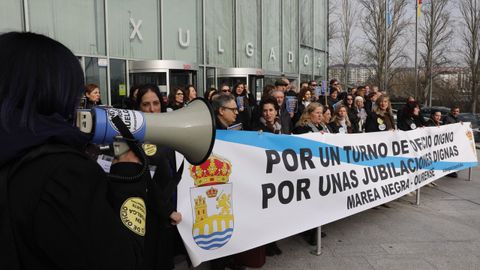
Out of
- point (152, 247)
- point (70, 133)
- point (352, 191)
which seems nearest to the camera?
point (70, 133)

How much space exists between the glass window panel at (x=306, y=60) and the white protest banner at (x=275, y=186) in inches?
607

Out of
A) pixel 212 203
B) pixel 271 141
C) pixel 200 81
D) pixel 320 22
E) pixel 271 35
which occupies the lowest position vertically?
pixel 212 203

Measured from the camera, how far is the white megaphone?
45.8 inches

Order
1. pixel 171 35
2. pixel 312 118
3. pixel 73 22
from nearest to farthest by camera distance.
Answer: pixel 312 118, pixel 73 22, pixel 171 35

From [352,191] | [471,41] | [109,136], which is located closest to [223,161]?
[352,191]

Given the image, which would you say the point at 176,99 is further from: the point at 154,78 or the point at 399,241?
the point at 154,78

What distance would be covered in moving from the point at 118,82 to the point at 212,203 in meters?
8.25

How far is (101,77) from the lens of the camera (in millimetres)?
10109

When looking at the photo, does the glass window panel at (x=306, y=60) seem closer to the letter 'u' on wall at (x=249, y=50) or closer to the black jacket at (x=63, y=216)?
the letter 'u' on wall at (x=249, y=50)

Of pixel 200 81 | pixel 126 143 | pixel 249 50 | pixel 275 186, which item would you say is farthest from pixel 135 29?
pixel 126 143

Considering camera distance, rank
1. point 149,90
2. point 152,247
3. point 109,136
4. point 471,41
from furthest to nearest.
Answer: point 471,41
point 149,90
point 152,247
point 109,136

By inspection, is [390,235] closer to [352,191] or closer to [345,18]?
[352,191]

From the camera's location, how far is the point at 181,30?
41.3 feet

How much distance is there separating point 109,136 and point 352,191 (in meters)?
3.44
